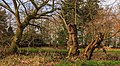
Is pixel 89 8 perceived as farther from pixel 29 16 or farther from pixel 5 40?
pixel 5 40

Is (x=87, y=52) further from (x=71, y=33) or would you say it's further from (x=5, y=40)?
(x=5, y=40)

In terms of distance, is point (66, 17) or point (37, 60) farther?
point (66, 17)

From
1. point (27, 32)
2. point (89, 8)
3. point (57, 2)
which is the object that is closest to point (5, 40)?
point (27, 32)

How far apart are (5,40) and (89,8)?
24.6ft

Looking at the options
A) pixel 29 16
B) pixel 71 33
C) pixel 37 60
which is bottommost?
pixel 37 60

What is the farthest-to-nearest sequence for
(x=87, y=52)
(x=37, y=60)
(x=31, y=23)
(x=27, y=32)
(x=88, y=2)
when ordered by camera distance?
(x=27, y=32) → (x=31, y=23) → (x=88, y=2) → (x=87, y=52) → (x=37, y=60)

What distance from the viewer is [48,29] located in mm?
21984

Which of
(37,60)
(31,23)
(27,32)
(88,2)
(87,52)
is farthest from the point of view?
(27,32)

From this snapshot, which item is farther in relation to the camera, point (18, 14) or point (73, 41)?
point (18, 14)

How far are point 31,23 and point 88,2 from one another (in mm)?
5094

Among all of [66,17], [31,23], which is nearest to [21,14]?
[31,23]

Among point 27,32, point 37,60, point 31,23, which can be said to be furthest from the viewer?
point 27,32

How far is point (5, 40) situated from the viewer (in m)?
22.0

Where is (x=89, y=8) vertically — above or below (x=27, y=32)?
above
